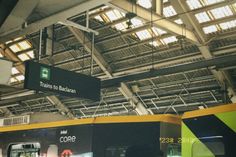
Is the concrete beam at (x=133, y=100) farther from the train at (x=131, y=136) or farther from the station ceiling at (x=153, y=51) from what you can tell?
the train at (x=131, y=136)

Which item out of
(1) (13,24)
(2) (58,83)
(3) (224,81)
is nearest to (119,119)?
(2) (58,83)

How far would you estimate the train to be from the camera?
488 cm

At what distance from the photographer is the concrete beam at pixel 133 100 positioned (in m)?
16.4

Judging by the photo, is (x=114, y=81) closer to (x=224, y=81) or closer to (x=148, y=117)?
(x=224, y=81)

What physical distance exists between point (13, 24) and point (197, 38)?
265 inches

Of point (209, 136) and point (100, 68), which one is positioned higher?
point (100, 68)

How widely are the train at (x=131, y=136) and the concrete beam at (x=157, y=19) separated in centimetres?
367

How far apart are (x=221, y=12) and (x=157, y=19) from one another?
2056 mm

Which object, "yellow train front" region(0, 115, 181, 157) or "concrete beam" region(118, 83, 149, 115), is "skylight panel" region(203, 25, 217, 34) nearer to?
"concrete beam" region(118, 83, 149, 115)

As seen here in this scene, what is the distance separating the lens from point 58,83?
29.4 feet

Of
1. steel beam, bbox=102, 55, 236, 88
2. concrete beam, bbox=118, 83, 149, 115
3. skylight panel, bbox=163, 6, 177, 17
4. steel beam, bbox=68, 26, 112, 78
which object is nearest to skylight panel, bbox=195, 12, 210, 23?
skylight panel, bbox=163, 6, 177, 17

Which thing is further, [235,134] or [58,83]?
[58,83]

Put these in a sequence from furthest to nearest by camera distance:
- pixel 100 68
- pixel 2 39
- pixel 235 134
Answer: pixel 100 68
pixel 2 39
pixel 235 134

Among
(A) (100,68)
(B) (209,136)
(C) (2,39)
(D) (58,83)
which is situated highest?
(A) (100,68)
